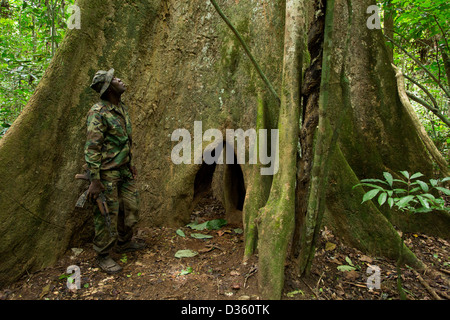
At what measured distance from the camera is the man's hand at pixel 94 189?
10.8 feet

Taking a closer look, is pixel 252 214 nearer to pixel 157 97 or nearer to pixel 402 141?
pixel 157 97

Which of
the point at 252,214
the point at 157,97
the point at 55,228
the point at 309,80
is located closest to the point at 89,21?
the point at 157,97

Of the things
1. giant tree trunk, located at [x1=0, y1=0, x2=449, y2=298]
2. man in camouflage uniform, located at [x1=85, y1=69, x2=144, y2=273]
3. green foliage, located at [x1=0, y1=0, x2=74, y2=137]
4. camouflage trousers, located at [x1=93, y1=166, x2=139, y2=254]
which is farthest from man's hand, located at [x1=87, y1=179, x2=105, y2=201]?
green foliage, located at [x1=0, y1=0, x2=74, y2=137]

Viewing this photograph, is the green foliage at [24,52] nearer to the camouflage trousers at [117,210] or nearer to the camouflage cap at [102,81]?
the camouflage cap at [102,81]

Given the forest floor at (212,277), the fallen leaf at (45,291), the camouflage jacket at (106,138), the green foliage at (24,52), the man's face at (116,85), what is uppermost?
the green foliage at (24,52)

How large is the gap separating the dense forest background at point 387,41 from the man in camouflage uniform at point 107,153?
3.36 m

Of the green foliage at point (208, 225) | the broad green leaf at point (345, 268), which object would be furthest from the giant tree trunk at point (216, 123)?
the broad green leaf at point (345, 268)

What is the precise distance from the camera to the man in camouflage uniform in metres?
3.32

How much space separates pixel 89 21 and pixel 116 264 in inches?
129

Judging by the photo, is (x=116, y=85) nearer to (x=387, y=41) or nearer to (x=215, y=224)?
(x=215, y=224)

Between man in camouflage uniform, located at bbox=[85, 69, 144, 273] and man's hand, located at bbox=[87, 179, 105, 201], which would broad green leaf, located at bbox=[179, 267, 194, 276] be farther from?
man's hand, located at bbox=[87, 179, 105, 201]

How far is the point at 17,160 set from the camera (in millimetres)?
3393

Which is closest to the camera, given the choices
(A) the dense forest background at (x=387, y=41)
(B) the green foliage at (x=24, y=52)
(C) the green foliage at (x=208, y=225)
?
(C) the green foliage at (x=208, y=225)

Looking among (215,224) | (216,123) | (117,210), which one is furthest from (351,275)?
(117,210)
